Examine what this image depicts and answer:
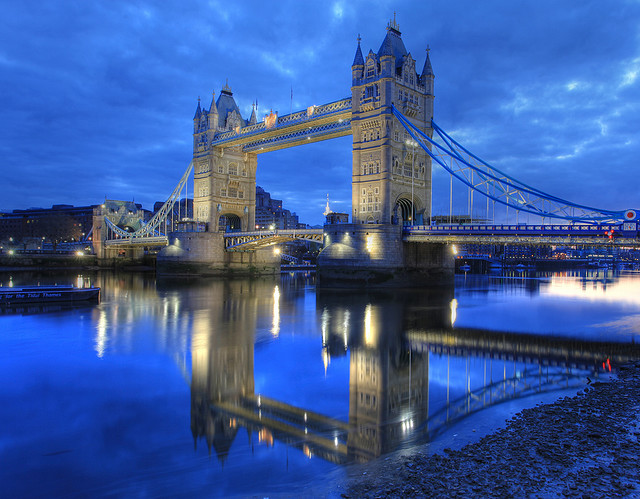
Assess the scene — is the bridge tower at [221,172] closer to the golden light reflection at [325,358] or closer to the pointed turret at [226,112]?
the pointed turret at [226,112]

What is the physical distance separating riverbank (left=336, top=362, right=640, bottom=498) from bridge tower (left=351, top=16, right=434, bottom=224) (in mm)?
25227

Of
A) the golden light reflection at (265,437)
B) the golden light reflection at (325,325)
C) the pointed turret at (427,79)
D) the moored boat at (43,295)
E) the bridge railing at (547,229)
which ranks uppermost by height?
the pointed turret at (427,79)

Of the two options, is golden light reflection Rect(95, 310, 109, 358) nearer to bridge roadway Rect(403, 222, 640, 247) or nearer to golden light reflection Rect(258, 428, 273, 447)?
golden light reflection Rect(258, 428, 273, 447)

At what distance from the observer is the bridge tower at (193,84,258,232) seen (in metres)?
47.1

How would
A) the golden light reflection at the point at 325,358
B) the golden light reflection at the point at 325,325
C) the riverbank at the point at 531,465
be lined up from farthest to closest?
1. the golden light reflection at the point at 325,325
2. the golden light reflection at the point at 325,358
3. the riverbank at the point at 531,465

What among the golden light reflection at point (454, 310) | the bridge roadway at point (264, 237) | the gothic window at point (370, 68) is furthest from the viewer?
the bridge roadway at point (264, 237)

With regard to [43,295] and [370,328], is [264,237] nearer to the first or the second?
[43,295]

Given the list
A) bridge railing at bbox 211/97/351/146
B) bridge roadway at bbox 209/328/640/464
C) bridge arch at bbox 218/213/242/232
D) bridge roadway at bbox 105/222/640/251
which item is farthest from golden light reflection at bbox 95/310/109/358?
bridge arch at bbox 218/213/242/232

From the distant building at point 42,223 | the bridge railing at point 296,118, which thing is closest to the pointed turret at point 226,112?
the bridge railing at point 296,118

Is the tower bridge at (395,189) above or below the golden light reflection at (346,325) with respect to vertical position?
above

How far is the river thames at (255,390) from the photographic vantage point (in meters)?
6.06

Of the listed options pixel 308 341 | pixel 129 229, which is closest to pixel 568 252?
→ pixel 129 229

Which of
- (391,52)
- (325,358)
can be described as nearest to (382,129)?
(391,52)

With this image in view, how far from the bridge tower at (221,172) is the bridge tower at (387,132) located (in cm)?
1708
